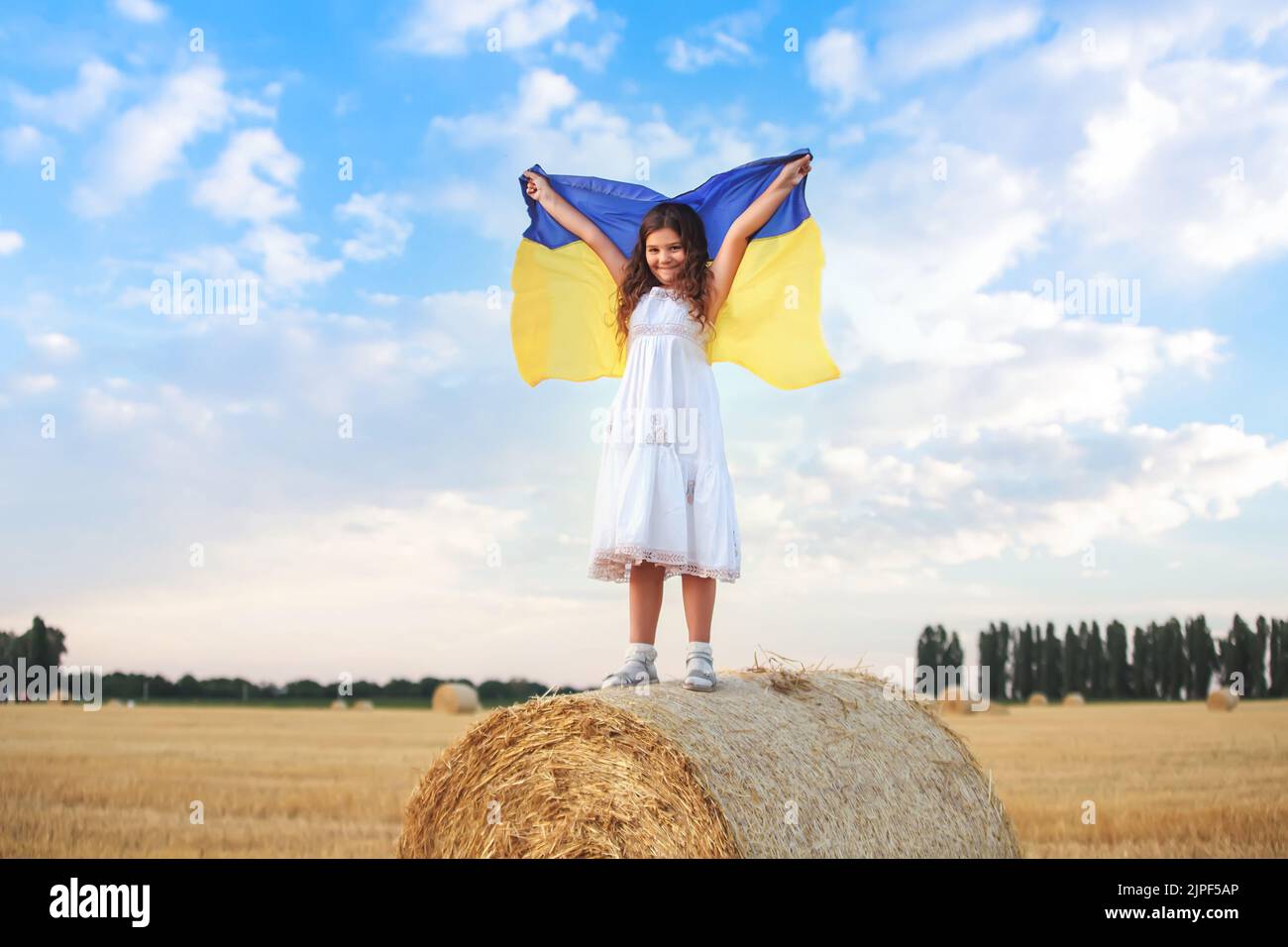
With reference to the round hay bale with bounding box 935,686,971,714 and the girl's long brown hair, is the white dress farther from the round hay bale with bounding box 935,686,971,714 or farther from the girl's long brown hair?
the round hay bale with bounding box 935,686,971,714

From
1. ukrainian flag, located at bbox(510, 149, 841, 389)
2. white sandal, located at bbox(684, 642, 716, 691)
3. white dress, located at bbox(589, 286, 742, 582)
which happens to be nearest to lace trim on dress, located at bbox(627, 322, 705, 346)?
white dress, located at bbox(589, 286, 742, 582)

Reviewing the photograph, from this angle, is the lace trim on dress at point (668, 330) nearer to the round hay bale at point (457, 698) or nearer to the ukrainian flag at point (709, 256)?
the ukrainian flag at point (709, 256)

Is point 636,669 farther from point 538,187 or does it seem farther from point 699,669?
point 538,187

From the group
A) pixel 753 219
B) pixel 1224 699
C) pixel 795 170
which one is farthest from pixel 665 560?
pixel 1224 699

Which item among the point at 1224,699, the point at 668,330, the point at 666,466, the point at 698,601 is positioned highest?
the point at 668,330

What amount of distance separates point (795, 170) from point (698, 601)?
1772mm

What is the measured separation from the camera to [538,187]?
5113 millimetres

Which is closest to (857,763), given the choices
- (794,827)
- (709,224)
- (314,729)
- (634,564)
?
Answer: (794,827)

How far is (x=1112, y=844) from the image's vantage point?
7137mm

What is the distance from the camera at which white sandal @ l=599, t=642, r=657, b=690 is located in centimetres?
457

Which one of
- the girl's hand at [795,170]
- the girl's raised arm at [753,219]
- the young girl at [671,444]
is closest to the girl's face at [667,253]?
the young girl at [671,444]

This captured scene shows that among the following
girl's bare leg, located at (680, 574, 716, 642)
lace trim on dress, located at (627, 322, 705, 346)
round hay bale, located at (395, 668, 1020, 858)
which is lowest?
round hay bale, located at (395, 668, 1020, 858)

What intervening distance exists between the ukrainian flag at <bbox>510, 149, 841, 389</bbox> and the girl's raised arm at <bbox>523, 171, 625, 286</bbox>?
0.15ft
